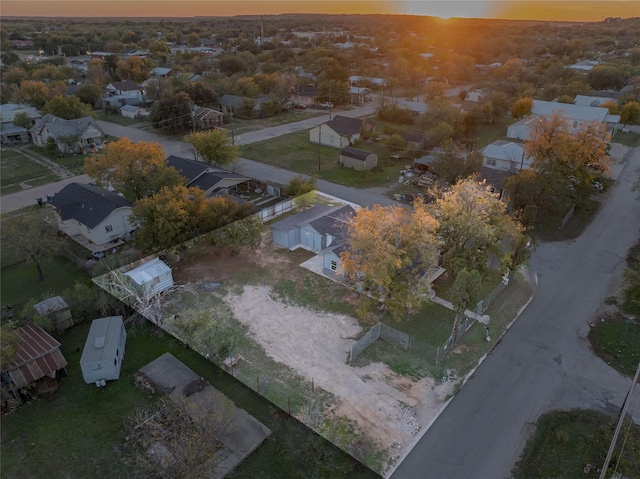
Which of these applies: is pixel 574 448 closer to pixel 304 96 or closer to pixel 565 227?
pixel 565 227

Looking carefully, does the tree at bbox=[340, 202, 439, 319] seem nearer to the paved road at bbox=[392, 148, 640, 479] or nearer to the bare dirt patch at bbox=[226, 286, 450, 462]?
the bare dirt patch at bbox=[226, 286, 450, 462]

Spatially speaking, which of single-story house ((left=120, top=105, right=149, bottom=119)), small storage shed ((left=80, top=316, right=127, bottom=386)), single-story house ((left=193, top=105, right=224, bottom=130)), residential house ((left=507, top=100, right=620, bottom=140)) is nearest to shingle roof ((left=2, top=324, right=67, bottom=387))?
small storage shed ((left=80, top=316, right=127, bottom=386))

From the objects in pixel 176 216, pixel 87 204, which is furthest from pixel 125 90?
pixel 176 216

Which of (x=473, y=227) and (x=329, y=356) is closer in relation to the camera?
(x=329, y=356)

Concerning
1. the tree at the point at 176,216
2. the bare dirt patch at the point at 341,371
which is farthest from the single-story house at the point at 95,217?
the bare dirt patch at the point at 341,371

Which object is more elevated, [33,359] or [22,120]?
[22,120]

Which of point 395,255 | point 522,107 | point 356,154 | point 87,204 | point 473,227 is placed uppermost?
point 473,227

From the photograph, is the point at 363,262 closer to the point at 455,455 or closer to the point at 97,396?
the point at 455,455
